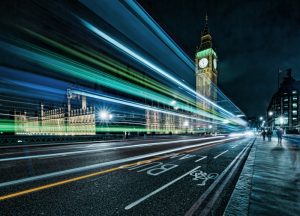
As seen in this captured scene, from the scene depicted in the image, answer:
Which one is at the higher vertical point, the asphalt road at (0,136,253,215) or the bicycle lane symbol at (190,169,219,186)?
the asphalt road at (0,136,253,215)

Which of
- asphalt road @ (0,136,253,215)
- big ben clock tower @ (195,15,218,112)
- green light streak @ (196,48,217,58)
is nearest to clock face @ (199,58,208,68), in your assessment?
big ben clock tower @ (195,15,218,112)

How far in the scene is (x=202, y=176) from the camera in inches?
245

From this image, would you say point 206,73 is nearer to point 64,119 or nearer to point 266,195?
point 64,119

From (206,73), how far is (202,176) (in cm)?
12245

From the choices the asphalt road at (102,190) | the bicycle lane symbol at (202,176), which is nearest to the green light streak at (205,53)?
the bicycle lane symbol at (202,176)

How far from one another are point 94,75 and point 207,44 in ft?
347

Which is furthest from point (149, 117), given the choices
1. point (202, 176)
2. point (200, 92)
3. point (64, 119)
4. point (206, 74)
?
point (202, 176)

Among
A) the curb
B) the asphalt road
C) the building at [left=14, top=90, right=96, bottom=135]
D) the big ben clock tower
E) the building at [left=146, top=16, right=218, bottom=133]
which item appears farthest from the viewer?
the big ben clock tower

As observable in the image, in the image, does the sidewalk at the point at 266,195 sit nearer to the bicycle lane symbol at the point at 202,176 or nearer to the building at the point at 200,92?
the bicycle lane symbol at the point at 202,176

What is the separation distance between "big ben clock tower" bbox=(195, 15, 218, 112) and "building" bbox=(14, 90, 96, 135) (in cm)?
6999

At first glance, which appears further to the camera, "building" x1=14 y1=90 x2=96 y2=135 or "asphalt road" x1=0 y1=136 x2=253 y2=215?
"building" x1=14 y1=90 x2=96 y2=135

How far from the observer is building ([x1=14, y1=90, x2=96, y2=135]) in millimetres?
94125

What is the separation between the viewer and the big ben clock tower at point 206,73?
4562 inches

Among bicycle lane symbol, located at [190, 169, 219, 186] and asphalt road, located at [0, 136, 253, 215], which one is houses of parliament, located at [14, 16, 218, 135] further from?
bicycle lane symbol, located at [190, 169, 219, 186]
